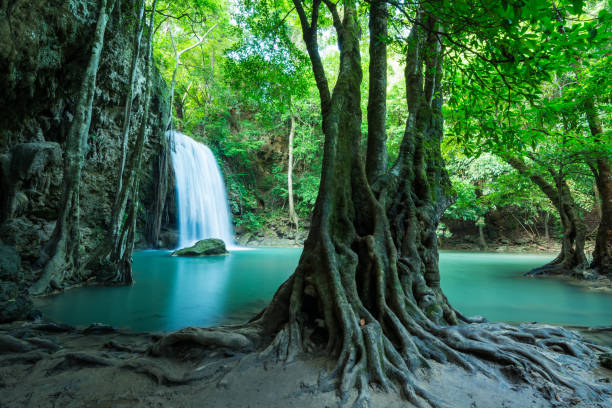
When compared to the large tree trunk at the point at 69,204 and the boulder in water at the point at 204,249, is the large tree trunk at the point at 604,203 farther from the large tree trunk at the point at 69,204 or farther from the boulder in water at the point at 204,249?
the boulder in water at the point at 204,249

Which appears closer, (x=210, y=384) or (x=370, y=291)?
(x=210, y=384)

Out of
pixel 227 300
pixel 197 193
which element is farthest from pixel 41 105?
pixel 197 193

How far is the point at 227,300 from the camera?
6.68 m

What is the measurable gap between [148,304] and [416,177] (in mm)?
5527

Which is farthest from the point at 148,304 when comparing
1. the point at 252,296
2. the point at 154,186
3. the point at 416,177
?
the point at 154,186

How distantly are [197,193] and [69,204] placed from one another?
45.0 feet

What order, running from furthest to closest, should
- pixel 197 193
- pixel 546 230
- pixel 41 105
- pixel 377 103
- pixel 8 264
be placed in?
pixel 546 230, pixel 197 193, pixel 41 105, pixel 377 103, pixel 8 264

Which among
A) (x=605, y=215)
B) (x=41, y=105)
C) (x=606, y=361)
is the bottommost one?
(x=606, y=361)

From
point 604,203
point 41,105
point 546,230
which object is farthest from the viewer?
point 546,230

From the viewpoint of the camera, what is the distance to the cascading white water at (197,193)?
60.6 ft

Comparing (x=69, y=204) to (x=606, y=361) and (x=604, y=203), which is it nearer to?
(x=606, y=361)

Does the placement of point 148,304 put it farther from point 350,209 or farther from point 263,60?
point 263,60

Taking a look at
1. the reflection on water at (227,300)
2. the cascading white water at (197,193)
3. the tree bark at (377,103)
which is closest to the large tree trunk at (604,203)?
the reflection on water at (227,300)

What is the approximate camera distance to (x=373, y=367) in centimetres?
242
